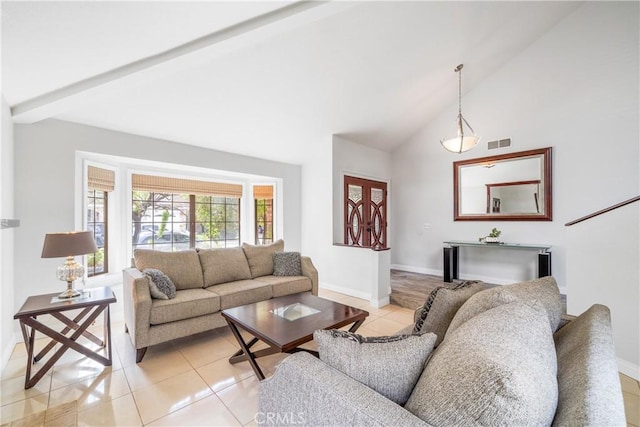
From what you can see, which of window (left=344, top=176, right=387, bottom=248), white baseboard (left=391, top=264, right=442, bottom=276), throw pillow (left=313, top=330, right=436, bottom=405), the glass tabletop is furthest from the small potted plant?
throw pillow (left=313, top=330, right=436, bottom=405)

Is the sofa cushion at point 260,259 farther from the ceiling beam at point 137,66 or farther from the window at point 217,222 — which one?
the ceiling beam at point 137,66

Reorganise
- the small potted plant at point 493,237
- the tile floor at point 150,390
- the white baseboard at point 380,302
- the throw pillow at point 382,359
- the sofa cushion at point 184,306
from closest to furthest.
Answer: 1. the throw pillow at point 382,359
2. the tile floor at point 150,390
3. the sofa cushion at point 184,306
4. the white baseboard at point 380,302
5. the small potted plant at point 493,237

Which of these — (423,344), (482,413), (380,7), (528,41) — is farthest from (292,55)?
(528,41)

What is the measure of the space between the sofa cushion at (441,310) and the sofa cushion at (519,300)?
0.25 meters

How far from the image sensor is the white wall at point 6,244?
2297 millimetres

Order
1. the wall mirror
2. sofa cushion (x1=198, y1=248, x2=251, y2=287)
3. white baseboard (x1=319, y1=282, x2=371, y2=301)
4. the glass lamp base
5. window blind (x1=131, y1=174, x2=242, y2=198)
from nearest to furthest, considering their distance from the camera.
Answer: the glass lamp base, sofa cushion (x1=198, y1=248, x2=251, y2=287), window blind (x1=131, y1=174, x2=242, y2=198), white baseboard (x1=319, y1=282, x2=371, y2=301), the wall mirror

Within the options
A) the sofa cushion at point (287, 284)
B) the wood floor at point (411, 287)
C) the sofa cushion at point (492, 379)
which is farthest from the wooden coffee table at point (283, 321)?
the wood floor at point (411, 287)

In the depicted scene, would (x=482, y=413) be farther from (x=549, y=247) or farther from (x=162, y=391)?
(x=549, y=247)

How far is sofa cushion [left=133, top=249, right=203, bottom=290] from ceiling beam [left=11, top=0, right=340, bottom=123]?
5.06 ft

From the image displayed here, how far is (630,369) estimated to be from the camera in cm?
225

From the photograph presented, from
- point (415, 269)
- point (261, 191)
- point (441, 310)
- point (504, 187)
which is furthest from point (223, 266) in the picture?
point (504, 187)

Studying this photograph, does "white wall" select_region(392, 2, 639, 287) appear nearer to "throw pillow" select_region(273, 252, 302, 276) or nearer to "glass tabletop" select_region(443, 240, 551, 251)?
"glass tabletop" select_region(443, 240, 551, 251)

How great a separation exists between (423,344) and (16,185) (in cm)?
384

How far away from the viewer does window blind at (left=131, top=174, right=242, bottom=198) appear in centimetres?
396
